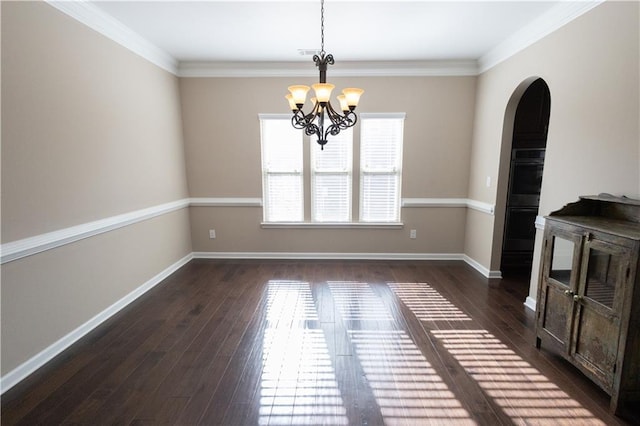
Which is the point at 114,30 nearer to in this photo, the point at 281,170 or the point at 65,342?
the point at 281,170

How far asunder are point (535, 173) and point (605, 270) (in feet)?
7.25

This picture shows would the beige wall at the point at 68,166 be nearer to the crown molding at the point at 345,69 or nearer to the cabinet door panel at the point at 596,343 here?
the crown molding at the point at 345,69

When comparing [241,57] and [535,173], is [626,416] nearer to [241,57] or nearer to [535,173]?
[535,173]

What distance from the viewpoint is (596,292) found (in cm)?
187

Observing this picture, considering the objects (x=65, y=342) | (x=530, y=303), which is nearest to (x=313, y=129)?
(x=65, y=342)

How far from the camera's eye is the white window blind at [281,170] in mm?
4238

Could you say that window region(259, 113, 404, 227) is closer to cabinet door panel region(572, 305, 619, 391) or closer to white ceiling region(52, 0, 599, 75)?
white ceiling region(52, 0, 599, 75)

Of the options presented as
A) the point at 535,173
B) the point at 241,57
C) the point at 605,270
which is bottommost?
the point at 605,270

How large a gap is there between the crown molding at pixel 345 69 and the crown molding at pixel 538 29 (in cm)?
38

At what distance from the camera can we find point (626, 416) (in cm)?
173

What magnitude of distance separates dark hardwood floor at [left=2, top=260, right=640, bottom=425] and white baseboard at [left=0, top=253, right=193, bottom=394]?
0.07 metres

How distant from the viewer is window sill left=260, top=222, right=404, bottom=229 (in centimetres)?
439

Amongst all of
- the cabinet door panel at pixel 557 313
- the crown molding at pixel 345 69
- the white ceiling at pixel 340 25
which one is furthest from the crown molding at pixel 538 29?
the cabinet door panel at pixel 557 313

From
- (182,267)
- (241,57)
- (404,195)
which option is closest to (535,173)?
(404,195)
